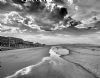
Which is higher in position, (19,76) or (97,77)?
(19,76)

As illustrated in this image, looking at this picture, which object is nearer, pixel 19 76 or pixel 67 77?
pixel 19 76

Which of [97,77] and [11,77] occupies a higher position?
[11,77]

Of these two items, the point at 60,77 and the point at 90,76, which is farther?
the point at 90,76

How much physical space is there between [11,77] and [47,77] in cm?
458

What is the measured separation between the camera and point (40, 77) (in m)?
9.92

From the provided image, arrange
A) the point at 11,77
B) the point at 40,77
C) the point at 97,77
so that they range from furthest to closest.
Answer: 1. the point at 97,77
2. the point at 40,77
3. the point at 11,77

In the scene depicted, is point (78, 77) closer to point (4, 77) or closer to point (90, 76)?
point (90, 76)

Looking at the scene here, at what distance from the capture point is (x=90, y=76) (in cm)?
1108

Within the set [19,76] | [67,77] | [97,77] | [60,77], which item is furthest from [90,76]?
[19,76]

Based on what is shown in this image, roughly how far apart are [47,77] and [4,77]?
5.46m

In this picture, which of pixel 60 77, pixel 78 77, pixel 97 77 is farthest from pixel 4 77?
pixel 97 77

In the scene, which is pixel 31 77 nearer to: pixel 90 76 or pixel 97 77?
pixel 90 76

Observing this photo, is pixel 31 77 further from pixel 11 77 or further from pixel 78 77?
pixel 78 77

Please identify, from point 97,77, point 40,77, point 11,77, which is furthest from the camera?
point 97,77
